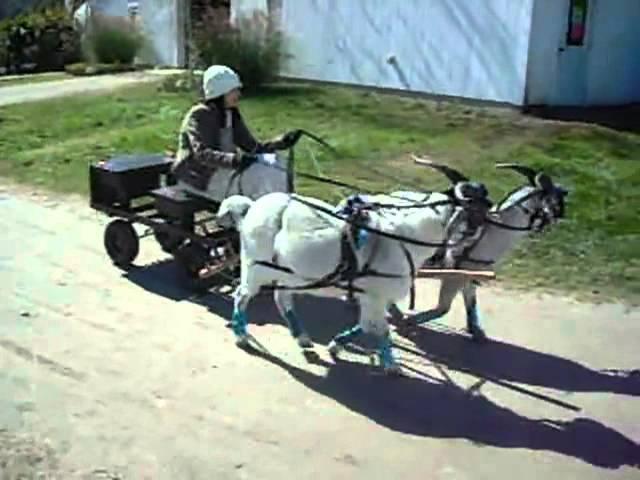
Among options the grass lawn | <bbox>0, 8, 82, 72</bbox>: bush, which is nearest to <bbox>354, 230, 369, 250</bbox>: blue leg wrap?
the grass lawn

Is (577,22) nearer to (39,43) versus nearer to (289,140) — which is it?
(289,140)

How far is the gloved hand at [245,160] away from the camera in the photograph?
840cm

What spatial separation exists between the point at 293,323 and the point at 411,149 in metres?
7.46

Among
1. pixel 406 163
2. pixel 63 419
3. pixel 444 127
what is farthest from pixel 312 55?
pixel 63 419

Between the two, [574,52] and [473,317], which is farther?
[574,52]

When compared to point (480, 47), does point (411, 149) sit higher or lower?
lower

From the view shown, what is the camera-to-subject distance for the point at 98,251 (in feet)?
32.9

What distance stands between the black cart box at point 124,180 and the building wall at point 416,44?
9.50m

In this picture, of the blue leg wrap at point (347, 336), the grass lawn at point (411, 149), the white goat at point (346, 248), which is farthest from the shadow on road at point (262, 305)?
the grass lawn at point (411, 149)

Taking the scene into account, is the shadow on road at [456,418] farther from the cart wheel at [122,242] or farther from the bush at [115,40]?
the bush at [115,40]

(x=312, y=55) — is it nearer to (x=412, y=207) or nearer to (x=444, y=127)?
(x=444, y=127)

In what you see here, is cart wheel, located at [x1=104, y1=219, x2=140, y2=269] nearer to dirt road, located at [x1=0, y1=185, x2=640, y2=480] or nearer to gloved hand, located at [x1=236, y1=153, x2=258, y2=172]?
dirt road, located at [x1=0, y1=185, x2=640, y2=480]

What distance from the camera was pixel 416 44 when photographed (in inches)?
736

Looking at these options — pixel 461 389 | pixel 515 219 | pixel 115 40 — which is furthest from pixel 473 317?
pixel 115 40
